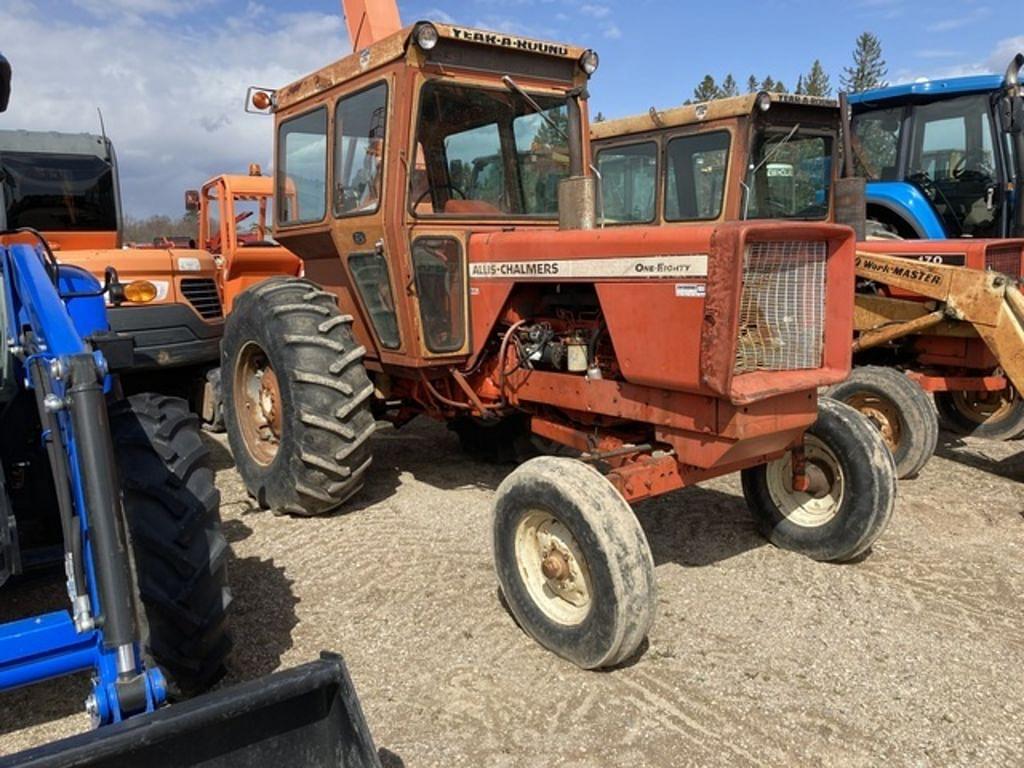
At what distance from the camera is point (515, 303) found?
4.29m

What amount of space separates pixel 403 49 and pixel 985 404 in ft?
17.3

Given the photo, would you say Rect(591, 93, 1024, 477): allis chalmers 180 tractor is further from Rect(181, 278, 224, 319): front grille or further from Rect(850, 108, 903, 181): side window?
Rect(181, 278, 224, 319): front grille

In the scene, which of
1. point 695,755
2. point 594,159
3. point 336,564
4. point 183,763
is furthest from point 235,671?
point 594,159

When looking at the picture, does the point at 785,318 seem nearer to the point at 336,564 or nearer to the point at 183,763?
the point at 336,564

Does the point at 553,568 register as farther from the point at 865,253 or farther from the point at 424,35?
the point at 865,253

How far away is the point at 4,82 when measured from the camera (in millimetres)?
2838

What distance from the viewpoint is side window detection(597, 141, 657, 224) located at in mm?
7012

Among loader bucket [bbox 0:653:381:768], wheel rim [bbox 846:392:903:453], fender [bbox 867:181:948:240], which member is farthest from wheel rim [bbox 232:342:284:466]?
fender [bbox 867:181:948:240]

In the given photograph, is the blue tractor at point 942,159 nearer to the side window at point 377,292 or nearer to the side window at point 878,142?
the side window at point 878,142

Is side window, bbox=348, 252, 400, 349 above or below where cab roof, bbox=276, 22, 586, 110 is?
below

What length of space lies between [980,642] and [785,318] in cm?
150

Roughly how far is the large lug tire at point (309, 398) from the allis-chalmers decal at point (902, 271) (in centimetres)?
369

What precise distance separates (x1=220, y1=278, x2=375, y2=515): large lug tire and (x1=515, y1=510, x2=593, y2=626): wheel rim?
1381mm

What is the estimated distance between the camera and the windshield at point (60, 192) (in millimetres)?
7664
